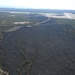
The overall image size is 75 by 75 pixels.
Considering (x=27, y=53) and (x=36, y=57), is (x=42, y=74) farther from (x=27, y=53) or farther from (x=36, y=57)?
(x=27, y=53)

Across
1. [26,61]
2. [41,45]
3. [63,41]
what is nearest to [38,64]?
[26,61]

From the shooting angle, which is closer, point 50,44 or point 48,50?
point 48,50

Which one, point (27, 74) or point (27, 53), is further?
point (27, 53)

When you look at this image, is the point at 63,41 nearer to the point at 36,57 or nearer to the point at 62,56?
the point at 62,56

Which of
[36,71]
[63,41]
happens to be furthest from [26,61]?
[63,41]

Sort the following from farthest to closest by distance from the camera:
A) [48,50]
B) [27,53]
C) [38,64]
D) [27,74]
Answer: [48,50] → [27,53] → [38,64] → [27,74]

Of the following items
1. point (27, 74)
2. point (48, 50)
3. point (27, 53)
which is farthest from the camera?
point (48, 50)

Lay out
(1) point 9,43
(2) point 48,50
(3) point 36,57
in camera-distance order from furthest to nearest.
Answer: (1) point 9,43 < (2) point 48,50 < (3) point 36,57

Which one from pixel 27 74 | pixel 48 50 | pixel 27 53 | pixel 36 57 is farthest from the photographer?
pixel 48 50
